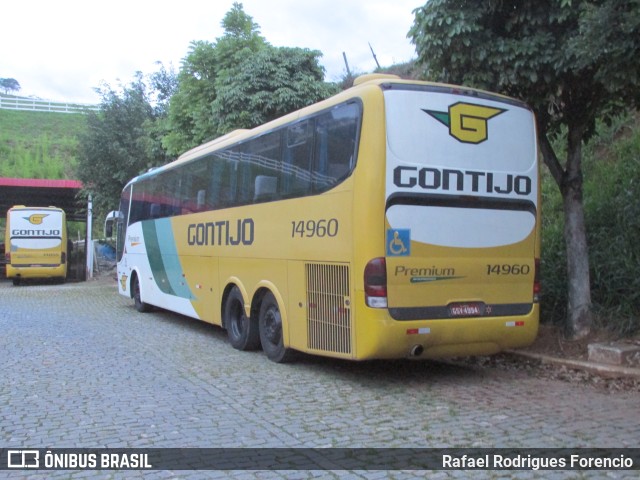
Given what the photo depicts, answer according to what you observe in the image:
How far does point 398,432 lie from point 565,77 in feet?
17.8

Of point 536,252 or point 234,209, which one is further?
point 234,209

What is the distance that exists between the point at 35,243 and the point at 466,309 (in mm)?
23001

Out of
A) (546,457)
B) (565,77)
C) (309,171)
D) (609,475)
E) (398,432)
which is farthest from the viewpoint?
(565,77)

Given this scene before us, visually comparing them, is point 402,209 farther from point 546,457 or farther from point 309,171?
point 546,457

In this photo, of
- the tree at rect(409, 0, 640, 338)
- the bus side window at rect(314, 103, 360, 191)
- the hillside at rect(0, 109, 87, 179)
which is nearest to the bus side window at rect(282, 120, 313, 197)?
the bus side window at rect(314, 103, 360, 191)

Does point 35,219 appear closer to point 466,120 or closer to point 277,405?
point 277,405

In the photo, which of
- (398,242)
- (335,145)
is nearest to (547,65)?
(335,145)

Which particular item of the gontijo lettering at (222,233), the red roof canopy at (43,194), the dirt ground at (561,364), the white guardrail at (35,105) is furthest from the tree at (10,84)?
the dirt ground at (561,364)

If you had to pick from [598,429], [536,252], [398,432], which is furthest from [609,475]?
[536,252]

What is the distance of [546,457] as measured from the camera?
4945mm

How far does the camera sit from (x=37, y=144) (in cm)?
5375

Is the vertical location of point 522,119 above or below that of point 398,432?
above

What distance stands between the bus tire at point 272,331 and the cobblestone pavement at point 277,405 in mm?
178

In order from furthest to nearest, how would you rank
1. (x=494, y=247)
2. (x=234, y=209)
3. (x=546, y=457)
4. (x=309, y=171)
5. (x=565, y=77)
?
1. (x=234, y=209)
2. (x=565, y=77)
3. (x=309, y=171)
4. (x=494, y=247)
5. (x=546, y=457)
